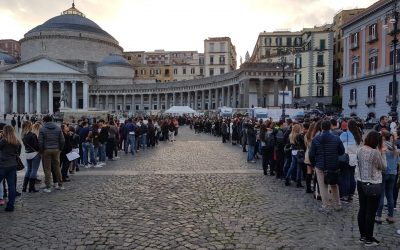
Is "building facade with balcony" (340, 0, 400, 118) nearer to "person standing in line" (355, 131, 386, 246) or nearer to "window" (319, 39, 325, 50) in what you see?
"window" (319, 39, 325, 50)

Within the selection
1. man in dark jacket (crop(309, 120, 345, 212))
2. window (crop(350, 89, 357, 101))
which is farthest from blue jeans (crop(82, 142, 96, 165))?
window (crop(350, 89, 357, 101))

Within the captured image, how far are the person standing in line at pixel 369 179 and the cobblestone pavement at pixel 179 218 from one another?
240mm

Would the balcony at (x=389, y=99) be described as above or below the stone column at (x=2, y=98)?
below

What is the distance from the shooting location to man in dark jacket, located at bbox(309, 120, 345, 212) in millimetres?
7539

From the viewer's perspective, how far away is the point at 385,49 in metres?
38.4

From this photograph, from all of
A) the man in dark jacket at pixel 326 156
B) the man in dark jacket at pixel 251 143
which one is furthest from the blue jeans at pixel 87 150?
the man in dark jacket at pixel 326 156

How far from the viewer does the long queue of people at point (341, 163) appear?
5906mm

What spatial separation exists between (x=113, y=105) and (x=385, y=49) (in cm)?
7008

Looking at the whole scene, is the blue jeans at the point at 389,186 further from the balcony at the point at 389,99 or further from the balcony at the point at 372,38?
the balcony at the point at 372,38

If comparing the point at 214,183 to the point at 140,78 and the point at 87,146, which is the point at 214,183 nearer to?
the point at 87,146

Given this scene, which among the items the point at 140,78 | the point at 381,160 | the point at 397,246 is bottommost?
the point at 397,246

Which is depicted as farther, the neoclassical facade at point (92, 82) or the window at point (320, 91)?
the window at point (320, 91)

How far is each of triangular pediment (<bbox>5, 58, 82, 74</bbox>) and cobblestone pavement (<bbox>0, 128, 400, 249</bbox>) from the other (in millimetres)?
80852

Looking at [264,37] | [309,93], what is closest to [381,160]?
[309,93]
